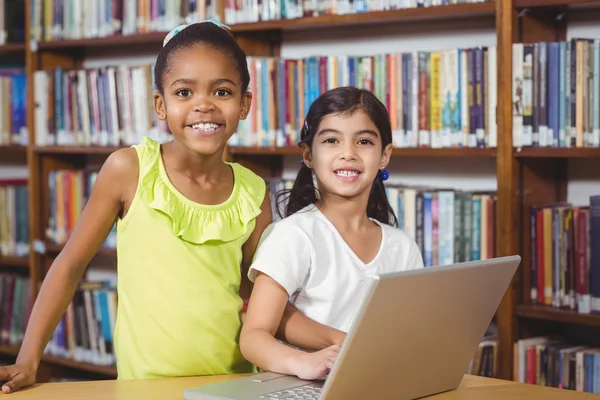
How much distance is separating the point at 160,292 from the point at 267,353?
291 millimetres

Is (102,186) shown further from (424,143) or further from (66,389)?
(424,143)

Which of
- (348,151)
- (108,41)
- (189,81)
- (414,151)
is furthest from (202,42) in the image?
(108,41)

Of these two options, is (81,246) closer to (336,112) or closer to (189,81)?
(189,81)

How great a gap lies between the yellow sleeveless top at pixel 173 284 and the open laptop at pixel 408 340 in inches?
11.6

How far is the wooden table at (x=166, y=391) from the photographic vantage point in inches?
51.3

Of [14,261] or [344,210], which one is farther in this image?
[14,261]

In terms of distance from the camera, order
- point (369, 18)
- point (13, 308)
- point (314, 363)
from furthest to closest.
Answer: point (13, 308) < point (369, 18) < point (314, 363)

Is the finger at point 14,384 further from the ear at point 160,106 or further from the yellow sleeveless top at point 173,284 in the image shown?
the ear at point 160,106

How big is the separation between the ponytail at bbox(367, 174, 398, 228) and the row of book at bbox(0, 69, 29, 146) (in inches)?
84.0

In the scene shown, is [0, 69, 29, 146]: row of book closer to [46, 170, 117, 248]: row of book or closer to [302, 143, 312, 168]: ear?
[46, 170, 117, 248]: row of book

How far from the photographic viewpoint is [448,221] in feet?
8.28

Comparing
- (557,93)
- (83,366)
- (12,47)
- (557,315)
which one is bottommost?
(83,366)

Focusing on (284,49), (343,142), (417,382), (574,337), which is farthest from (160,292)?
(284,49)

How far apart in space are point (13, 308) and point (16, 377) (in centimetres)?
250
